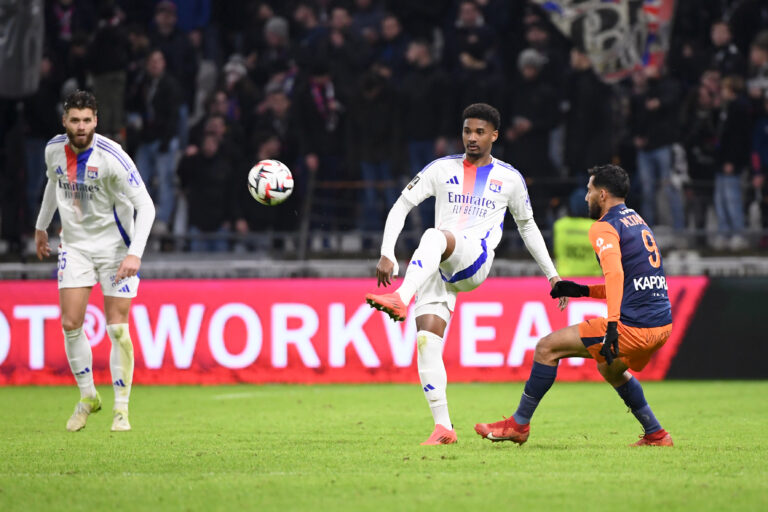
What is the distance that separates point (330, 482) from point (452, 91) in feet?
36.0

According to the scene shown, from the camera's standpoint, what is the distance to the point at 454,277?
779cm

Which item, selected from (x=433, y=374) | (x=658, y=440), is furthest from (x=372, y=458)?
(x=658, y=440)

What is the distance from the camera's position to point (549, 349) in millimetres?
7473

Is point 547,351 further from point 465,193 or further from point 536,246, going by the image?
point 465,193

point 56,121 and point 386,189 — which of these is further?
point 56,121

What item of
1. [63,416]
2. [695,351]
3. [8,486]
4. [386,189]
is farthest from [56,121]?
[8,486]

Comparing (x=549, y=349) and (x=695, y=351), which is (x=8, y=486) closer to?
(x=549, y=349)

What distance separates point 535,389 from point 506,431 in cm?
32

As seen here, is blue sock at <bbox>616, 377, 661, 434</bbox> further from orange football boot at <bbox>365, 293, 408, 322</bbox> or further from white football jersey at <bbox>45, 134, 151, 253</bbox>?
white football jersey at <bbox>45, 134, 151, 253</bbox>

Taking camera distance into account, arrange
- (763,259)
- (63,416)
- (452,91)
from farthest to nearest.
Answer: (452,91) < (763,259) < (63,416)

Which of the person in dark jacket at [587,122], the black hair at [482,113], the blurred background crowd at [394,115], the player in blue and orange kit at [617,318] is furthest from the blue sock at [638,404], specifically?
the person in dark jacket at [587,122]

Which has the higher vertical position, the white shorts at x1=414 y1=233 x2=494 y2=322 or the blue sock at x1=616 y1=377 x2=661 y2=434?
the white shorts at x1=414 y1=233 x2=494 y2=322

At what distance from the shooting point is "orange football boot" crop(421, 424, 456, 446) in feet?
24.9

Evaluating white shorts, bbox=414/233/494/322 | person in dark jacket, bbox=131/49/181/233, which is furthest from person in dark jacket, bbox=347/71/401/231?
white shorts, bbox=414/233/494/322
